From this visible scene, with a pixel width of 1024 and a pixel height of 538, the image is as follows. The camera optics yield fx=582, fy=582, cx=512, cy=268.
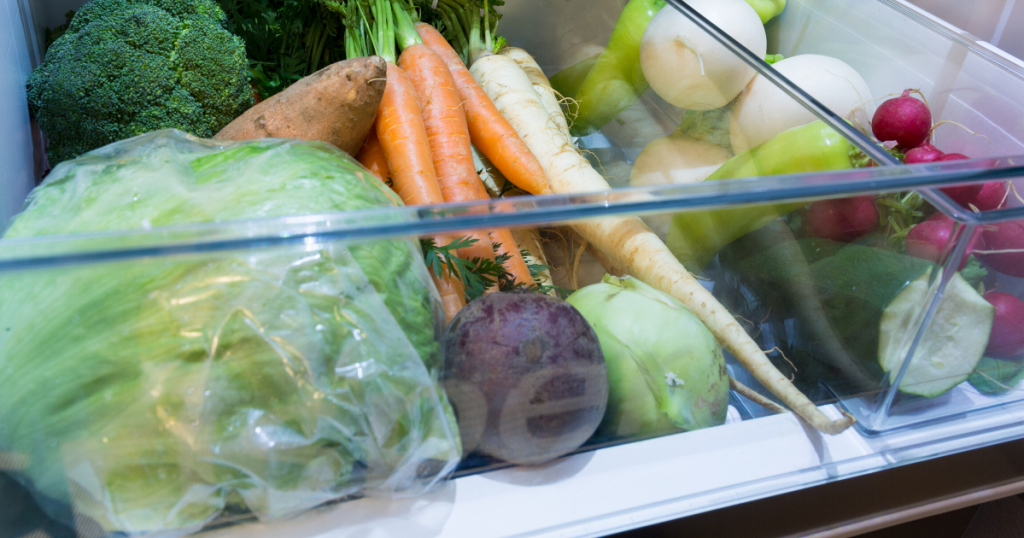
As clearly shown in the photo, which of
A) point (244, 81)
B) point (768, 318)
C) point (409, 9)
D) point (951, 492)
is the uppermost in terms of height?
point (409, 9)

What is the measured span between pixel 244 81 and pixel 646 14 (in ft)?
2.41

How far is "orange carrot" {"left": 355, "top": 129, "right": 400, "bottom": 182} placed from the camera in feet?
3.29

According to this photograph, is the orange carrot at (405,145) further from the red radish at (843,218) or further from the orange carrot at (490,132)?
the red radish at (843,218)

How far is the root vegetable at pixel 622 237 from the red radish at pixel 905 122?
0.39 metres

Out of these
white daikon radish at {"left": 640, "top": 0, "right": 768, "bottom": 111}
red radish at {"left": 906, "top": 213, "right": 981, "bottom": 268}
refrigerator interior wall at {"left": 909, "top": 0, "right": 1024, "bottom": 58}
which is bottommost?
red radish at {"left": 906, "top": 213, "right": 981, "bottom": 268}

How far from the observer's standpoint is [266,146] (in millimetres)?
662

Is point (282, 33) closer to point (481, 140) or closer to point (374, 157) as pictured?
point (374, 157)

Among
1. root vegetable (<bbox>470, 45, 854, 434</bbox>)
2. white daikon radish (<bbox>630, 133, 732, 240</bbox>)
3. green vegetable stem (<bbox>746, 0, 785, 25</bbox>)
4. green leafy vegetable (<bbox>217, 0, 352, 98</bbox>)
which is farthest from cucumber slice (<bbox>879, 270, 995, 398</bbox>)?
green leafy vegetable (<bbox>217, 0, 352, 98</bbox>)

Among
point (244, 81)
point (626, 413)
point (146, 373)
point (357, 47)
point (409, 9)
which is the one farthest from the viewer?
point (409, 9)

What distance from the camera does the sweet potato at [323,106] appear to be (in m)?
0.88

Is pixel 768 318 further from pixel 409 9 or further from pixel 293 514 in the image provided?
pixel 409 9

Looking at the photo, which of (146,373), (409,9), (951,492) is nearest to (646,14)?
(409,9)

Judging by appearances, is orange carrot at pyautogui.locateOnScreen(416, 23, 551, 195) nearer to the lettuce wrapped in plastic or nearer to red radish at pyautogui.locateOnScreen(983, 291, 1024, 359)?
the lettuce wrapped in plastic

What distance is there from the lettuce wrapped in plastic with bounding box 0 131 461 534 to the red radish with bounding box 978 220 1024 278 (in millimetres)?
602
